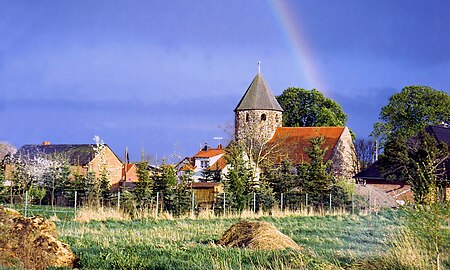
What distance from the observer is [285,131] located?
2446 inches

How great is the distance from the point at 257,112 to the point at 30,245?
50344mm

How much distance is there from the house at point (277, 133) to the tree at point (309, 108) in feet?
21.0

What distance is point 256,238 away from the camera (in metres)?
14.4

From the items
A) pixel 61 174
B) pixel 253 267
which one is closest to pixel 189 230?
pixel 253 267

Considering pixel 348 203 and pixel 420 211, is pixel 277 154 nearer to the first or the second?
pixel 348 203

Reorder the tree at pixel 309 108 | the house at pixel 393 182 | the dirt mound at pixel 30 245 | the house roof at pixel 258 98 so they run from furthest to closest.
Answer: the tree at pixel 309 108 < the house roof at pixel 258 98 < the house at pixel 393 182 < the dirt mound at pixel 30 245

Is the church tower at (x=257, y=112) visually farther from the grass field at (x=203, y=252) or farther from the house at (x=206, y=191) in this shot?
the grass field at (x=203, y=252)

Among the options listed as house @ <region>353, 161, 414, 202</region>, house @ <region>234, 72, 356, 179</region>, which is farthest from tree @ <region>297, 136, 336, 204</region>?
house @ <region>234, 72, 356, 179</region>

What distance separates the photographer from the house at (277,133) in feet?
192

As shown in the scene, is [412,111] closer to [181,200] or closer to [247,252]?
[181,200]

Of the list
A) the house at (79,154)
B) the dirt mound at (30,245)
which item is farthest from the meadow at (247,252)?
the house at (79,154)

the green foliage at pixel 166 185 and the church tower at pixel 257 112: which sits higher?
the church tower at pixel 257 112

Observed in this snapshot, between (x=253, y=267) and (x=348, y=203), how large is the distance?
25.0 metres

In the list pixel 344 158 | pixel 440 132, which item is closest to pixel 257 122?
pixel 344 158
